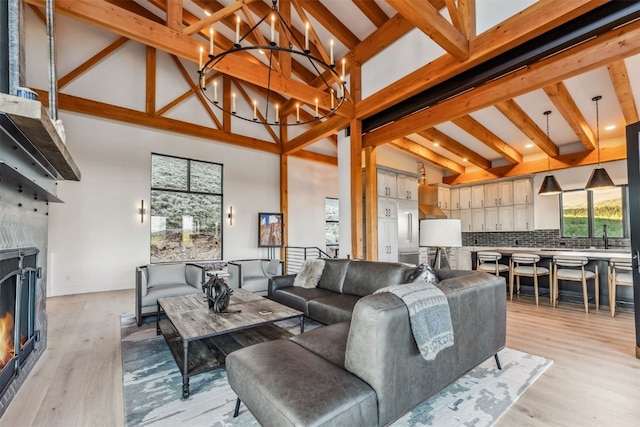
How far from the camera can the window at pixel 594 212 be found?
6297mm

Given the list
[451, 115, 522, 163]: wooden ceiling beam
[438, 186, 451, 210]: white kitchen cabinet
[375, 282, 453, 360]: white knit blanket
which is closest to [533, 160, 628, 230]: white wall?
[451, 115, 522, 163]: wooden ceiling beam

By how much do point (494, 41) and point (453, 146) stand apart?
157 inches

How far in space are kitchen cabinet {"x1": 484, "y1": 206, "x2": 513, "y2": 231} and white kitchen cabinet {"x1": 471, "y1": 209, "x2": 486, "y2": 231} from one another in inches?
4.4

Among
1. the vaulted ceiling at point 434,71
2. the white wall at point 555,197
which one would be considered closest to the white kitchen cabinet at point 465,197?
the vaulted ceiling at point 434,71

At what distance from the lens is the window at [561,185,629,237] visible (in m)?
6.30

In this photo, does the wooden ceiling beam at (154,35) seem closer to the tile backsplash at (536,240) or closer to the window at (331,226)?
the window at (331,226)

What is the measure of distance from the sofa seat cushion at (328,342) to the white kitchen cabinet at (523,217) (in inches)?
290

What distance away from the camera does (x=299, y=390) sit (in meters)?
1.33

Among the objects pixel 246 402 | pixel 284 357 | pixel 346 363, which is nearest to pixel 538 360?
pixel 346 363

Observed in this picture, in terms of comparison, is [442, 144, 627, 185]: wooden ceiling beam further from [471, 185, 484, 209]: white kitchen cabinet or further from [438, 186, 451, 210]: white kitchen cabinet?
[438, 186, 451, 210]: white kitchen cabinet

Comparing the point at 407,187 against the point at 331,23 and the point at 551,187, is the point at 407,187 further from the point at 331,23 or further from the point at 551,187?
the point at 331,23

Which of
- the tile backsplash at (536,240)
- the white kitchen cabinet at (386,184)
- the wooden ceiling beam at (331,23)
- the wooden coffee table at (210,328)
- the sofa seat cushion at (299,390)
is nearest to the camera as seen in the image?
the sofa seat cushion at (299,390)

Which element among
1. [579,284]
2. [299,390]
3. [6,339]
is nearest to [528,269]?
[579,284]

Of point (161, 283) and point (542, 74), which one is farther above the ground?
point (542, 74)
